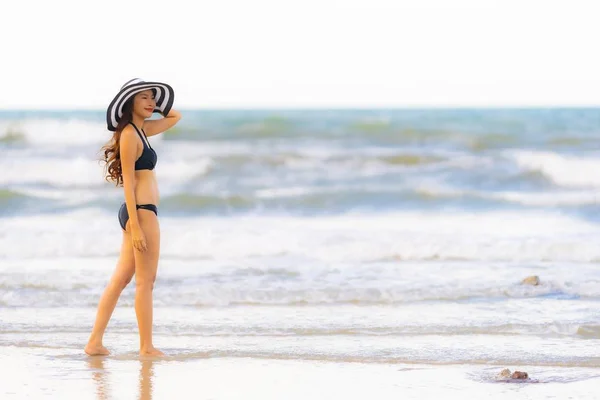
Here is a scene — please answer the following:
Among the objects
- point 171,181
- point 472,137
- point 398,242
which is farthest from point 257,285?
point 472,137

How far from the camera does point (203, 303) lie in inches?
283

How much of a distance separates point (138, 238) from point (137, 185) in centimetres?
29

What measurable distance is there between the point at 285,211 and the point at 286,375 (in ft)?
30.0

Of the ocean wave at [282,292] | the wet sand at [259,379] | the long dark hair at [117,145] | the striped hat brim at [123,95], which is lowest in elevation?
the wet sand at [259,379]

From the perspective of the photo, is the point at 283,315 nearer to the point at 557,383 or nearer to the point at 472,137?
the point at 557,383

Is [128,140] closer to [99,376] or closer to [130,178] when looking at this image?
[130,178]

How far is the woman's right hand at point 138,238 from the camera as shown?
5.21 metres

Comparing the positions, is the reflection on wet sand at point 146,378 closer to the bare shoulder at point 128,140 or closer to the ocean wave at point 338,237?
the bare shoulder at point 128,140

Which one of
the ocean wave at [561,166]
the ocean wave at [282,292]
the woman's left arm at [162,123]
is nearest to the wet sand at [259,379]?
the woman's left arm at [162,123]

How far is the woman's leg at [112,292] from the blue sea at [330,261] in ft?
0.32

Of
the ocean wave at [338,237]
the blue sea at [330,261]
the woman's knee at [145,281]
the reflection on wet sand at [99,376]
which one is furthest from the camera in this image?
the ocean wave at [338,237]

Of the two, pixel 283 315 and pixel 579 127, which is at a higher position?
pixel 579 127

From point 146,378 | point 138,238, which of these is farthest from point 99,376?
point 138,238

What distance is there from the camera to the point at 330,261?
9273mm
